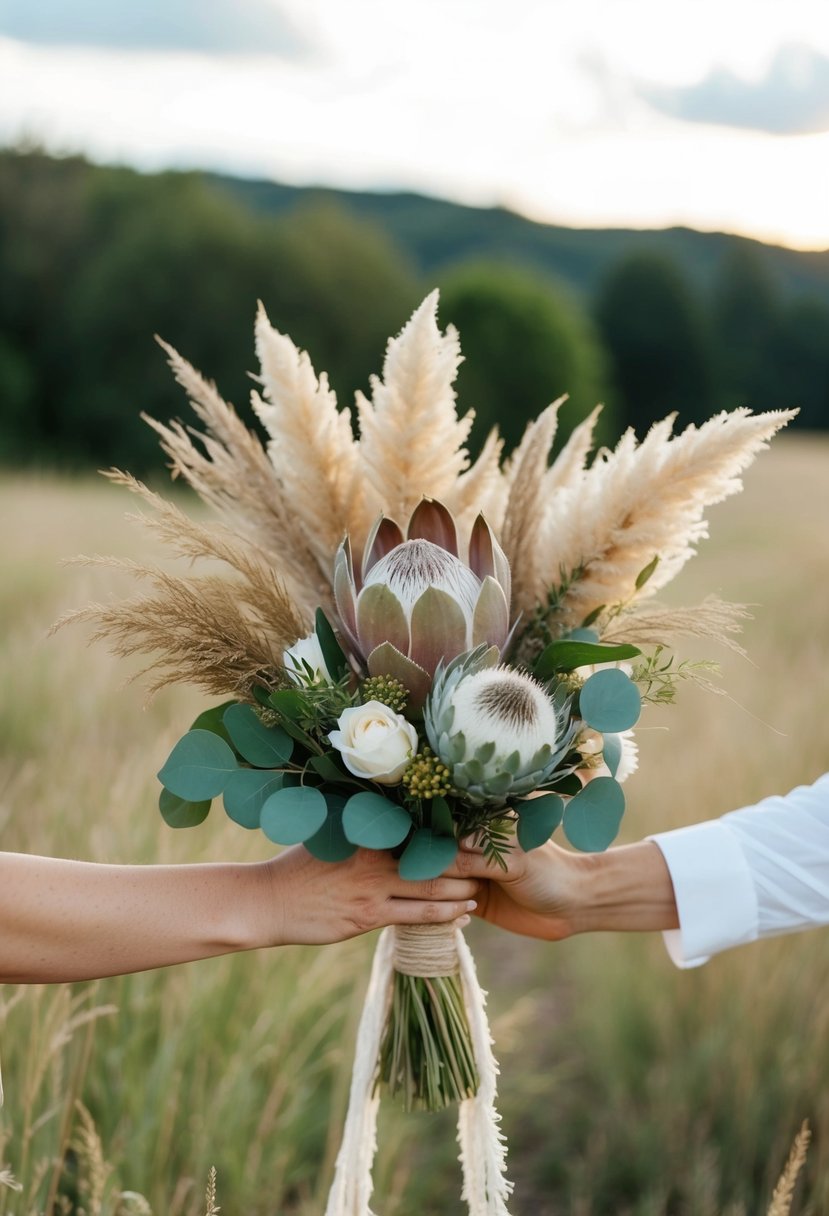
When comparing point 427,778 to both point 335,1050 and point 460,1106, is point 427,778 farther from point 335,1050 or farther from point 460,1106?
point 335,1050

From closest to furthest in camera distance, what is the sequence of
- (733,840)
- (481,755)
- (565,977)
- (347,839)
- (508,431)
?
(481,755)
(347,839)
(733,840)
(565,977)
(508,431)

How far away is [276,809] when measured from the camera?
4.14 ft

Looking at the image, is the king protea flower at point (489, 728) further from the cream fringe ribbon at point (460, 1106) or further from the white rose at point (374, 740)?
Result: the cream fringe ribbon at point (460, 1106)

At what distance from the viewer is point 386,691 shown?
129 centimetres

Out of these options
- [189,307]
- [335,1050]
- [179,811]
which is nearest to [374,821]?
[179,811]

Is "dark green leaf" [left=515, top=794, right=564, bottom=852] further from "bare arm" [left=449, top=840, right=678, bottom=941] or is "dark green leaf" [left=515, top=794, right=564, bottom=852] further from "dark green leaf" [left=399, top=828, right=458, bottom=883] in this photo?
"bare arm" [left=449, top=840, right=678, bottom=941]

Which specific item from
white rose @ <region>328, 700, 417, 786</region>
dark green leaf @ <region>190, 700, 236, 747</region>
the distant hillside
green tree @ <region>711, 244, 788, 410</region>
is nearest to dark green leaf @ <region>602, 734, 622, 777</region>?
white rose @ <region>328, 700, 417, 786</region>

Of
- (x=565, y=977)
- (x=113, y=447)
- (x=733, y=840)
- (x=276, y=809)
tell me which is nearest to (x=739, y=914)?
(x=733, y=840)


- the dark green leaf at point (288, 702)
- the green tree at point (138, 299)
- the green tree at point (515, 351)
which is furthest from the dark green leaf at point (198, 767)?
the green tree at point (515, 351)

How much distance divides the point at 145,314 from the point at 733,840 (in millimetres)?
31302

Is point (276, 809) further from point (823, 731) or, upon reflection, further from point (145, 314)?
point (145, 314)

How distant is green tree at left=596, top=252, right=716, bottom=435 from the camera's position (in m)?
50.5

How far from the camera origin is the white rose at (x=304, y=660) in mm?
1337

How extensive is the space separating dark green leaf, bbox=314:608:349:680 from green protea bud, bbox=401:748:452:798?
0.16 m
